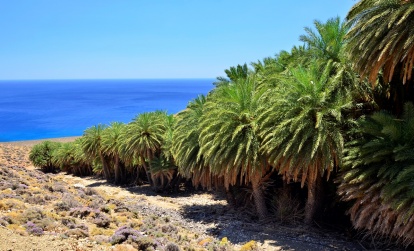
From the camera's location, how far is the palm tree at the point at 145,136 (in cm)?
3088

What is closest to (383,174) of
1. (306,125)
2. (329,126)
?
(329,126)

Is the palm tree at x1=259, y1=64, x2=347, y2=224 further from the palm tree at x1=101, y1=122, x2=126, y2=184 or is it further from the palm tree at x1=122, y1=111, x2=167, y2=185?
the palm tree at x1=101, y1=122, x2=126, y2=184

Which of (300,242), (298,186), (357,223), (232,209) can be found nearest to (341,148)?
(357,223)

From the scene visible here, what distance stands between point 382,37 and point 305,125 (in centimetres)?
466

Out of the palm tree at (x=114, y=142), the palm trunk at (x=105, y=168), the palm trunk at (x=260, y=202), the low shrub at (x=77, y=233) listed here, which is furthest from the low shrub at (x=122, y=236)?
the palm trunk at (x=105, y=168)

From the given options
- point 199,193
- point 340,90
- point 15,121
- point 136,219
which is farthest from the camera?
point 15,121

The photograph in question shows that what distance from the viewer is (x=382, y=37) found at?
12977mm

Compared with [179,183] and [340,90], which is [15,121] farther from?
[340,90]

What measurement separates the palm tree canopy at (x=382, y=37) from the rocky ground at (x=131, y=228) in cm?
823

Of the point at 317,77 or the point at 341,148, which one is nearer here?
the point at 341,148

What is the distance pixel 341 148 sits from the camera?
15.0m

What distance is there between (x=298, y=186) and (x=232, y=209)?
15.1 feet

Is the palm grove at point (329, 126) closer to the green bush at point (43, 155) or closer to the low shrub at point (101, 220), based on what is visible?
the low shrub at point (101, 220)

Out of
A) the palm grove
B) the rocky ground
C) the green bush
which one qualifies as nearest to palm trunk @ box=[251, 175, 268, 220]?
the palm grove
